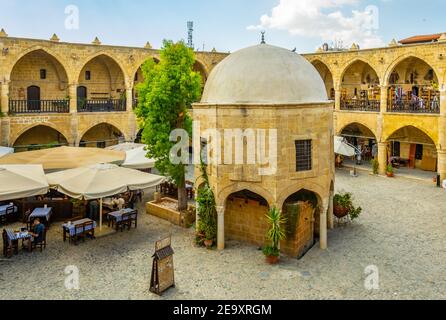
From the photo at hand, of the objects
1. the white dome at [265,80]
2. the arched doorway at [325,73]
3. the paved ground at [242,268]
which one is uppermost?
the arched doorway at [325,73]

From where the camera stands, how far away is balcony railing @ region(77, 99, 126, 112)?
23.3m

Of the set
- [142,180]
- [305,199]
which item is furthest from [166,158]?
[305,199]

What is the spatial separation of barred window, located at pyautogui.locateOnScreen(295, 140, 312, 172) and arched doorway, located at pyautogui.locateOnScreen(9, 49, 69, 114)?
15946mm

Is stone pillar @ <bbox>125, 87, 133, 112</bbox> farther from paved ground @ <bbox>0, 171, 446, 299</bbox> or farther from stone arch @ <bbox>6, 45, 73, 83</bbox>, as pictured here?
paved ground @ <bbox>0, 171, 446, 299</bbox>

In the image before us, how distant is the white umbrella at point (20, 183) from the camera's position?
35.2ft

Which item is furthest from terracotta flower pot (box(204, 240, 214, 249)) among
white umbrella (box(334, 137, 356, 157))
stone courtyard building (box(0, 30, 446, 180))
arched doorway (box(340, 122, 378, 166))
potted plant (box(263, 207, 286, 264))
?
arched doorway (box(340, 122, 378, 166))

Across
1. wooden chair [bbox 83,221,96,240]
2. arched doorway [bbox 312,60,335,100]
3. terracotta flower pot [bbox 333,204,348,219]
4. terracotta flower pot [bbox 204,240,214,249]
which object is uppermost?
arched doorway [bbox 312,60,335,100]

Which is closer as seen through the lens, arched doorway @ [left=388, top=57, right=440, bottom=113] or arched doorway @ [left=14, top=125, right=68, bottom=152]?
arched doorway @ [left=388, top=57, right=440, bottom=113]

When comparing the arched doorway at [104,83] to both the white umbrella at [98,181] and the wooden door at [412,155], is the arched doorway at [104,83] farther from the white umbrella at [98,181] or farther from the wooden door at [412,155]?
the wooden door at [412,155]

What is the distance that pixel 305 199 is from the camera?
1184 centimetres

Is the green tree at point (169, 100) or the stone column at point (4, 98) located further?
the stone column at point (4, 98)

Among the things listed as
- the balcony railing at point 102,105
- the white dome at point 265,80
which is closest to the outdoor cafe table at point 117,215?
the white dome at point 265,80

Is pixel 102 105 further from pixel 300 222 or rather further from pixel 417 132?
pixel 417 132

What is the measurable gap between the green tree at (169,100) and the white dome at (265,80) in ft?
5.32
